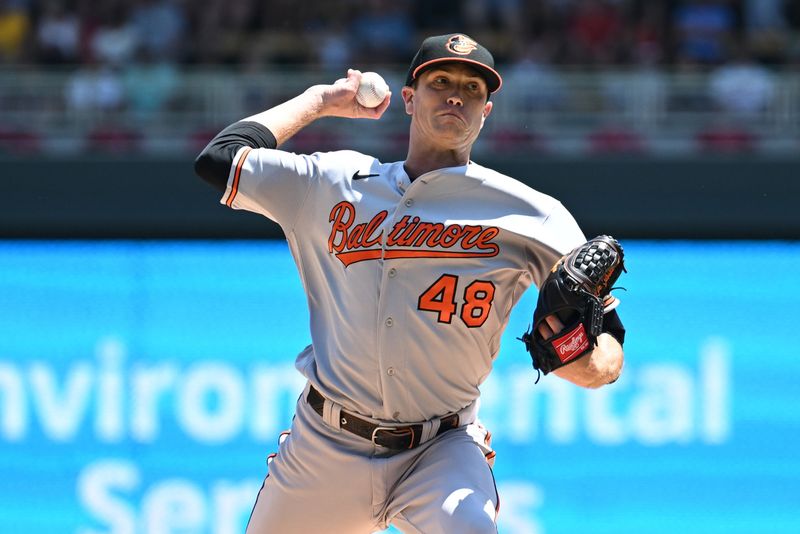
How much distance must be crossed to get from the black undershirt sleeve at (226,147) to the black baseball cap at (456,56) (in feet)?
1.56

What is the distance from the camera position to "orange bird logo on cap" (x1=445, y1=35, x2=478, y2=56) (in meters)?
3.26

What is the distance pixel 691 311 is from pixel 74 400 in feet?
11.3

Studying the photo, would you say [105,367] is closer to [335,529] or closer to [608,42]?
[335,529]

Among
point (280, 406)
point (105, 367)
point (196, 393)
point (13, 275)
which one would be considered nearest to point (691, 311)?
point (280, 406)

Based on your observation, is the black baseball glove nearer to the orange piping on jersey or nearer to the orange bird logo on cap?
the orange bird logo on cap

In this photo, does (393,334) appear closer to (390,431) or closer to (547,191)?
(390,431)

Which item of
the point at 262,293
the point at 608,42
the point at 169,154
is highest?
the point at 608,42

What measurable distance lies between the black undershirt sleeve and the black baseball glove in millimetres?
924

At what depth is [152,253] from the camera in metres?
7.04

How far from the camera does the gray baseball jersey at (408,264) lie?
325 centimetres

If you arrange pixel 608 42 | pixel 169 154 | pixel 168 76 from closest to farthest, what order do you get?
pixel 169 154, pixel 168 76, pixel 608 42

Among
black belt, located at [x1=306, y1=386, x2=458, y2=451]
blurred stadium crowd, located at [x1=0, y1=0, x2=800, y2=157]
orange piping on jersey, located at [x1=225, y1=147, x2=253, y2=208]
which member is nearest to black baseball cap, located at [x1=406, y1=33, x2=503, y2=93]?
orange piping on jersey, located at [x1=225, y1=147, x2=253, y2=208]

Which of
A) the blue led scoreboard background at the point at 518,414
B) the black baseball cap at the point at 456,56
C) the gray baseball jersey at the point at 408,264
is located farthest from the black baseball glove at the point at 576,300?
the blue led scoreboard background at the point at 518,414

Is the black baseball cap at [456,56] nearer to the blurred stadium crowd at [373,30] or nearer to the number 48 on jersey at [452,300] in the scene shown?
the number 48 on jersey at [452,300]
